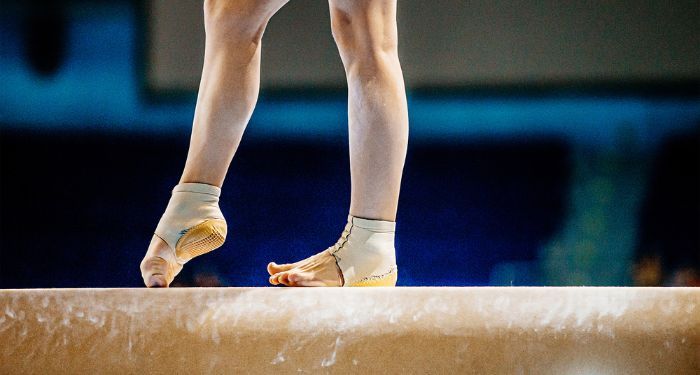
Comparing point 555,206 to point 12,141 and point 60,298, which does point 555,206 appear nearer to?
point 12,141

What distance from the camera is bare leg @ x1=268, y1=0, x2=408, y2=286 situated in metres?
0.88

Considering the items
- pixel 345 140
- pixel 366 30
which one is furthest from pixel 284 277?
pixel 345 140

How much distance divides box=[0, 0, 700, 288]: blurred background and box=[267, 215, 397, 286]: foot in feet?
4.60

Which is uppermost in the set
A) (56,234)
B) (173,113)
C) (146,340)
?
(146,340)

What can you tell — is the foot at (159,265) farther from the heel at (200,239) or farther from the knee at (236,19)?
the knee at (236,19)

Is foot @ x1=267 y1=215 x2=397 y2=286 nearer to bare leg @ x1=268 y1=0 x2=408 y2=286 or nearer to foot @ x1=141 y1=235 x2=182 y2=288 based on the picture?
bare leg @ x1=268 y1=0 x2=408 y2=286

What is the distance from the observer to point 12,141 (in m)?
2.40

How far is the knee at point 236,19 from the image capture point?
0.90 m

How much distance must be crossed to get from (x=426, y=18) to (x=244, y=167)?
28.9 inches

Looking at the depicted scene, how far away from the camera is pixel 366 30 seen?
2.92ft

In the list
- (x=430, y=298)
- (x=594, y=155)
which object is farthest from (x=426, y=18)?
(x=430, y=298)

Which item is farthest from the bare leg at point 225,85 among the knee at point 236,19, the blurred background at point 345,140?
the blurred background at point 345,140

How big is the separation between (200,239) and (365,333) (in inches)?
15.4

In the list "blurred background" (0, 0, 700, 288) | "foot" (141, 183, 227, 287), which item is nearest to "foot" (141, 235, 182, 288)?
"foot" (141, 183, 227, 287)
